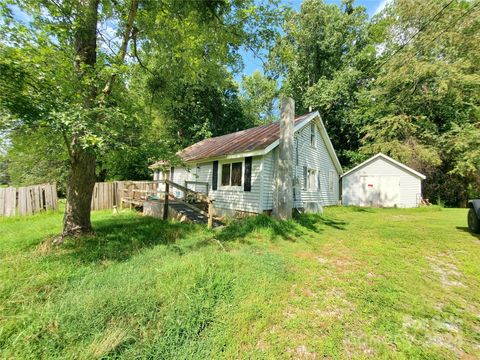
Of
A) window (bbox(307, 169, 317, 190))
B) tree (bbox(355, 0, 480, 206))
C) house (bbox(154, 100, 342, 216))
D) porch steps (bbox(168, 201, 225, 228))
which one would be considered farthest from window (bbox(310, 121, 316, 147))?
tree (bbox(355, 0, 480, 206))

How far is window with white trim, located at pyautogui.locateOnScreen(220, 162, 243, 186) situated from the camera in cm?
1055

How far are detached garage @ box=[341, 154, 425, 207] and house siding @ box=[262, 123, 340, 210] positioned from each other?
1384mm

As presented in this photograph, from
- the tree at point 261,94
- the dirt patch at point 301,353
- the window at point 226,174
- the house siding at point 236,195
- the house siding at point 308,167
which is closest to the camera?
the dirt patch at point 301,353

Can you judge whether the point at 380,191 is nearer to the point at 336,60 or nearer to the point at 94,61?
the point at 336,60

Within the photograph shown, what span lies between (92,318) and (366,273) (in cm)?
446

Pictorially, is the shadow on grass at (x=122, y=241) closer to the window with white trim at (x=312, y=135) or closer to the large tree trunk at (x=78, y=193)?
the large tree trunk at (x=78, y=193)

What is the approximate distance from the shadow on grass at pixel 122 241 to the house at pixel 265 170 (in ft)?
6.66

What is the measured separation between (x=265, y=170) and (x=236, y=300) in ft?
21.8

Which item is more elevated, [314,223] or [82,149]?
[82,149]

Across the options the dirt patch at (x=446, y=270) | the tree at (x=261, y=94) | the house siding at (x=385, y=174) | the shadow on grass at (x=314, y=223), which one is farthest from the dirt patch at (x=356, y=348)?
the tree at (x=261, y=94)

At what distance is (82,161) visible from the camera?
598cm

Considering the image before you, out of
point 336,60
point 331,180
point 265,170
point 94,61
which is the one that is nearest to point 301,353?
point 265,170

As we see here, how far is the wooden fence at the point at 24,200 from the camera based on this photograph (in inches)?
402

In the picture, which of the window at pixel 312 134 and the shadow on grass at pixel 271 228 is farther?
the window at pixel 312 134
